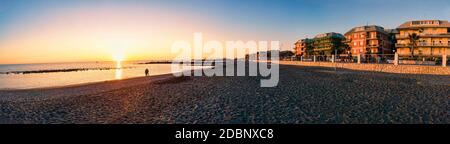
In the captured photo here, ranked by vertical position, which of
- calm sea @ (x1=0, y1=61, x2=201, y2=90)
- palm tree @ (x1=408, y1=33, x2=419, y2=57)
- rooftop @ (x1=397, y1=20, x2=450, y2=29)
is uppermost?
rooftop @ (x1=397, y1=20, x2=450, y2=29)

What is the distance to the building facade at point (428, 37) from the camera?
180 feet

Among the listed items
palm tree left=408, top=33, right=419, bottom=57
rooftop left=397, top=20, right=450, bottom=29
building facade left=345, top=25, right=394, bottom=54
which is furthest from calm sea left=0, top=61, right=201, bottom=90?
rooftop left=397, top=20, right=450, bottom=29

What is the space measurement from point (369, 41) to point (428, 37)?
46.6ft

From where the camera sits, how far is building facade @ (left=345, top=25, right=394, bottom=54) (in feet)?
222

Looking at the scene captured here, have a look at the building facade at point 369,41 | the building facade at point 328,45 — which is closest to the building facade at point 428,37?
the building facade at point 369,41

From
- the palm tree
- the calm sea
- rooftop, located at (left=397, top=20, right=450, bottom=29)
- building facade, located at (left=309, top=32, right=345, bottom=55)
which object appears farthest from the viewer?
building facade, located at (left=309, top=32, right=345, bottom=55)

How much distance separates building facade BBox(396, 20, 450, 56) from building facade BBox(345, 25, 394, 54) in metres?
8.52

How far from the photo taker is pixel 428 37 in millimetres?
56219

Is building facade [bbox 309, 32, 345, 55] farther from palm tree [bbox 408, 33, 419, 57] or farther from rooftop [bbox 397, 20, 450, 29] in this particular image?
palm tree [bbox 408, 33, 419, 57]

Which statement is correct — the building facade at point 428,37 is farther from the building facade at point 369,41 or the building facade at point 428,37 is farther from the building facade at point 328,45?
the building facade at point 328,45

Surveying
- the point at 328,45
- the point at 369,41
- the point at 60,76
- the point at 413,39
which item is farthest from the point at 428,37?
the point at 60,76

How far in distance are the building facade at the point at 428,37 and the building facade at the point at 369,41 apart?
28.0ft
